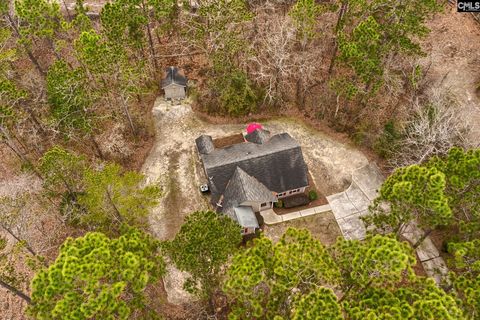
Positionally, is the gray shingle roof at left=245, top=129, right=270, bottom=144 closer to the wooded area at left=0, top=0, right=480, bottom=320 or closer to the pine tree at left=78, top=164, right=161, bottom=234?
the wooded area at left=0, top=0, right=480, bottom=320

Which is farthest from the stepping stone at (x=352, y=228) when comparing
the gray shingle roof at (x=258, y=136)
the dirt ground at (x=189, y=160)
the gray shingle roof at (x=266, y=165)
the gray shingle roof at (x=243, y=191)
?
the gray shingle roof at (x=258, y=136)

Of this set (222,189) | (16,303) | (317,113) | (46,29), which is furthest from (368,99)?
(16,303)

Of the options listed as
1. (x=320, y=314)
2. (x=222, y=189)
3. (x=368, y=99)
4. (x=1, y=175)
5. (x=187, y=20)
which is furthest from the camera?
(x=187, y=20)

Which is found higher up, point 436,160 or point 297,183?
point 436,160

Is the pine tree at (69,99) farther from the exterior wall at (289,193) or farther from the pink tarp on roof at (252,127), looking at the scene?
the exterior wall at (289,193)

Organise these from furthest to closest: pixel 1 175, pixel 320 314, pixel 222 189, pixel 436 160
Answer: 1. pixel 1 175
2. pixel 222 189
3. pixel 436 160
4. pixel 320 314

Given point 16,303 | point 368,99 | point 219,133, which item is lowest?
point 16,303

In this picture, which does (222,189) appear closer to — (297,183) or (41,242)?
(297,183)
